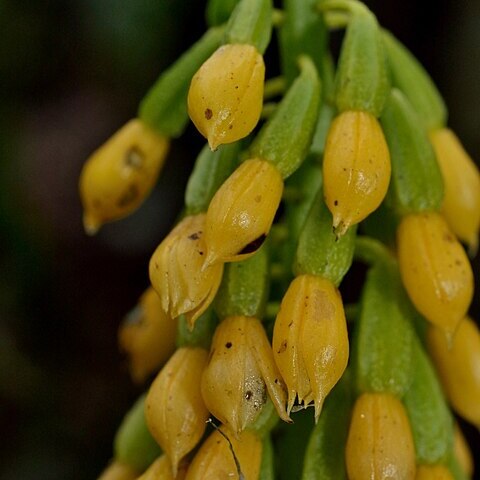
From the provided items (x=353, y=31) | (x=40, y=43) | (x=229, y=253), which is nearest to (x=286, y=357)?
(x=229, y=253)

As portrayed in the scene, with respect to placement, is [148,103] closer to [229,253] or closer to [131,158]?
[131,158]

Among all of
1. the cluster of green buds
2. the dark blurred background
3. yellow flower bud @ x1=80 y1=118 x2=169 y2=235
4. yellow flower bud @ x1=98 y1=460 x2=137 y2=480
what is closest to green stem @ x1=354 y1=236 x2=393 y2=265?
the cluster of green buds

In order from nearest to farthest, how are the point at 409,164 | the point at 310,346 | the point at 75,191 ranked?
the point at 310,346
the point at 409,164
the point at 75,191

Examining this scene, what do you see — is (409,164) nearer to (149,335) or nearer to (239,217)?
(239,217)

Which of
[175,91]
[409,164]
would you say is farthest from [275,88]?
[409,164]

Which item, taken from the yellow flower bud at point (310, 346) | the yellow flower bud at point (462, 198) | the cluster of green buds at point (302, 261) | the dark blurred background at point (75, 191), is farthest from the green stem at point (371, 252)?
the dark blurred background at point (75, 191)

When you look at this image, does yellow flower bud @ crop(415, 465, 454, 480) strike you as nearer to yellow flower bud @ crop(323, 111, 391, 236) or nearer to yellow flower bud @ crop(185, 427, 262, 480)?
yellow flower bud @ crop(185, 427, 262, 480)

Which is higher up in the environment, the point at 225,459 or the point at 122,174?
the point at 122,174

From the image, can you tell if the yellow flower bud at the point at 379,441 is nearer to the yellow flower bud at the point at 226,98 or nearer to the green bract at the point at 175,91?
the yellow flower bud at the point at 226,98
